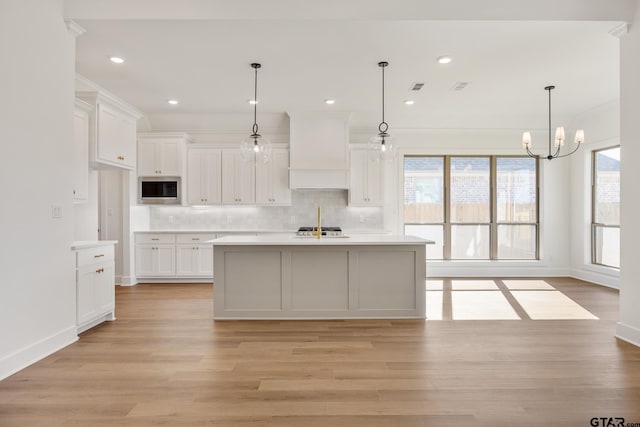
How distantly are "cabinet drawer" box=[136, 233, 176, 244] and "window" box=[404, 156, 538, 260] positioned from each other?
13.4 ft

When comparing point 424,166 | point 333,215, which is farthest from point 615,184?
point 333,215

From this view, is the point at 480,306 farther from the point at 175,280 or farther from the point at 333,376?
the point at 175,280

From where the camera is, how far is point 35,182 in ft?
9.42

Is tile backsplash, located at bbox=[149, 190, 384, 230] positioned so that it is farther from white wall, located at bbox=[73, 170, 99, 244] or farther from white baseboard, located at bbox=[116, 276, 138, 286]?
white wall, located at bbox=[73, 170, 99, 244]

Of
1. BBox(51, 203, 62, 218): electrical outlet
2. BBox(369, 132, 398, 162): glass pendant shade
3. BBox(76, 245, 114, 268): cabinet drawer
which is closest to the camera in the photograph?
BBox(51, 203, 62, 218): electrical outlet

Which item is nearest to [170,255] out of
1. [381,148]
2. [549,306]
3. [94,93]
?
[94,93]

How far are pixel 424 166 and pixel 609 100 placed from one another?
A: 2849mm

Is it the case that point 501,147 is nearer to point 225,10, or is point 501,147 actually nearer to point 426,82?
point 426,82

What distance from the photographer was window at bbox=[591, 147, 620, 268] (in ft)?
19.4

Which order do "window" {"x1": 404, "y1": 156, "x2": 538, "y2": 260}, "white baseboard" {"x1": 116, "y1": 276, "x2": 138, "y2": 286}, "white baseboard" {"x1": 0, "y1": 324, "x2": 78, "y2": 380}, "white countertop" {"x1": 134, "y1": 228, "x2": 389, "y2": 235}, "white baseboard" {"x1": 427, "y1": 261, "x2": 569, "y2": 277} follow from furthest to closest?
"window" {"x1": 404, "y1": 156, "x2": 538, "y2": 260}, "white baseboard" {"x1": 427, "y1": 261, "x2": 569, "y2": 277}, "white countertop" {"x1": 134, "y1": 228, "x2": 389, "y2": 235}, "white baseboard" {"x1": 116, "y1": 276, "x2": 138, "y2": 286}, "white baseboard" {"x1": 0, "y1": 324, "x2": 78, "y2": 380}

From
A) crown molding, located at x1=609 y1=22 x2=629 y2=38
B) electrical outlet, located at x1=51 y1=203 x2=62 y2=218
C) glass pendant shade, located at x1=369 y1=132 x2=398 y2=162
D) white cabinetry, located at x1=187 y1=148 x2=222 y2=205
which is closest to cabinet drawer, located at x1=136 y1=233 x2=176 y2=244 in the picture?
white cabinetry, located at x1=187 y1=148 x2=222 y2=205

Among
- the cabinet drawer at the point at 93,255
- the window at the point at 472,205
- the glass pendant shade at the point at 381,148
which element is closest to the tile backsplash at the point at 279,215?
the window at the point at 472,205

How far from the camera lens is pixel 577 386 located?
243 cm

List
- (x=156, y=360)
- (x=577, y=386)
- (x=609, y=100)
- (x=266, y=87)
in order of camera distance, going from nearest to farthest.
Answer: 1. (x=577, y=386)
2. (x=156, y=360)
3. (x=266, y=87)
4. (x=609, y=100)
